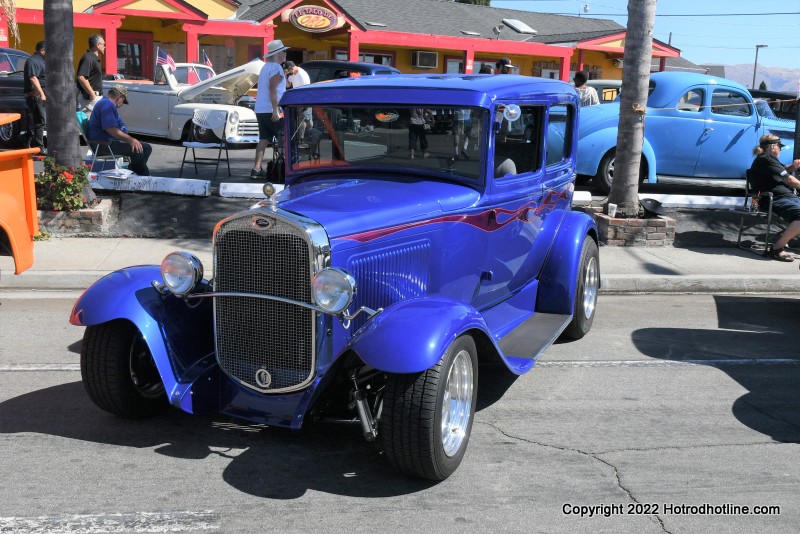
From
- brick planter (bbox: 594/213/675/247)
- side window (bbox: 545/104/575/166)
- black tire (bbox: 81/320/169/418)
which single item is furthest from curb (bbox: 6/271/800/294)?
black tire (bbox: 81/320/169/418)

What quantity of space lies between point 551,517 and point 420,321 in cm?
108

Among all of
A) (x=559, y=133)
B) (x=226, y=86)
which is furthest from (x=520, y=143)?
(x=226, y=86)

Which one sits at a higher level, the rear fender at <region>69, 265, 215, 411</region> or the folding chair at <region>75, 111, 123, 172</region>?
the folding chair at <region>75, 111, 123, 172</region>

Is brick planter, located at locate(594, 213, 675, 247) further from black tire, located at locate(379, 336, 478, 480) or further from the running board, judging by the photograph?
black tire, located at locate(379, 336, 478, 480)

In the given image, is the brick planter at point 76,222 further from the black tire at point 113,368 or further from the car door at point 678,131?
the car door at point 678,131

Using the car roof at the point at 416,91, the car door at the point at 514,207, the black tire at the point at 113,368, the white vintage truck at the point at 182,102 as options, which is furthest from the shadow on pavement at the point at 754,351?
the white vintage truck at the point at 182,102

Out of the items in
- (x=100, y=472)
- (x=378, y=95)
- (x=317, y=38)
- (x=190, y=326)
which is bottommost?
(x=100, y=472)

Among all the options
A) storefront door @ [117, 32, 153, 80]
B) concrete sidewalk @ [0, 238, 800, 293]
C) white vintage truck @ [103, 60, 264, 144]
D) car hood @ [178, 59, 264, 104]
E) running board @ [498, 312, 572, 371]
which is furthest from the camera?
storefront door @ [117, 32, 153, 80]

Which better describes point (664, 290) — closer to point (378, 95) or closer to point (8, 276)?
point (378, 95)

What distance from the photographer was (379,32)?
28.2m

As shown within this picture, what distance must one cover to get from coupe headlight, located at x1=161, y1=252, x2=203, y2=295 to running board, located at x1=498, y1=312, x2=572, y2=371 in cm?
186

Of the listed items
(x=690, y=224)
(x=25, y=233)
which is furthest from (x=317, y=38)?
(x=25, y=233)

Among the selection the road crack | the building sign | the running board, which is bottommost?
the road crack

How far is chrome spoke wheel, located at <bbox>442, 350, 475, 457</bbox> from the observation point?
4238 mm
